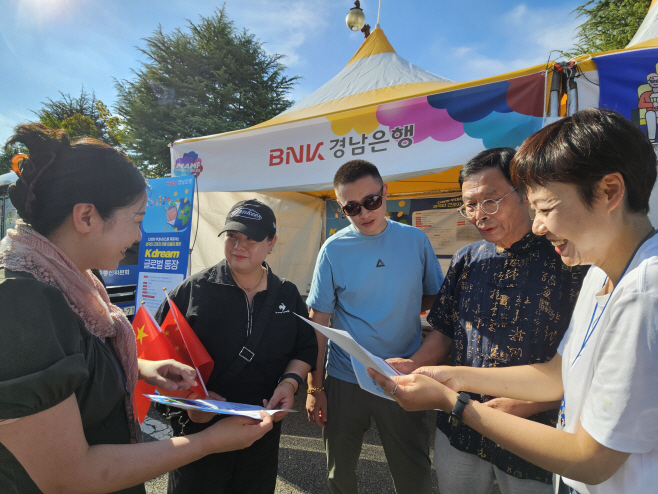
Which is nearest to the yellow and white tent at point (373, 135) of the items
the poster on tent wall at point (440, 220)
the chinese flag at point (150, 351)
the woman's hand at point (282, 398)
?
the poster on tent wall at point (440, 220)

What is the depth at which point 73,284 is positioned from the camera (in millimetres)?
953

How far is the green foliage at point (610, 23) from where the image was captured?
9.85 m

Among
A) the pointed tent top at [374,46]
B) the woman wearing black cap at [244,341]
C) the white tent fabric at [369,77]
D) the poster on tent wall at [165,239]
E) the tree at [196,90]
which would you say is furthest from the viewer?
the tree at [196,90]

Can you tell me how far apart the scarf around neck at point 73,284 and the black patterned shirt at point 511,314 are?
1.34m

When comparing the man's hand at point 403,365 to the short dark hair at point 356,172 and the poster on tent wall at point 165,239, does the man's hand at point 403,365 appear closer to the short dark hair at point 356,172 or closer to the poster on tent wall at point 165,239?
the short dark hair at point 356,172

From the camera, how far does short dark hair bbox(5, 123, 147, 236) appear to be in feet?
2.98

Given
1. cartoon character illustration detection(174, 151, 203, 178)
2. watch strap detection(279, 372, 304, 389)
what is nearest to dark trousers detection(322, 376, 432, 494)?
watch strap detection(279, 372, 304, 389)

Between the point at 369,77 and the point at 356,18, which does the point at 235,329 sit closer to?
the point at 369,77

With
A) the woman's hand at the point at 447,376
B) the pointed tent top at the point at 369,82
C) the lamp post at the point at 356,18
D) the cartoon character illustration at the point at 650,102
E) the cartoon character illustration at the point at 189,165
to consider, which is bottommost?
the woman's hand at the point at 447,376

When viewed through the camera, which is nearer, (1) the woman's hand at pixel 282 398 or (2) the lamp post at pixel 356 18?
(1) the woman's hand at pixel 282 398

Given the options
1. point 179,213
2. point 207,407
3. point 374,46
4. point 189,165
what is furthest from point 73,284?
point 374,46

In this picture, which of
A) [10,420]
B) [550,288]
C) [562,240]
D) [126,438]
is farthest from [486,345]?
[10,420]

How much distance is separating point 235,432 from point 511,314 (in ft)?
3.74

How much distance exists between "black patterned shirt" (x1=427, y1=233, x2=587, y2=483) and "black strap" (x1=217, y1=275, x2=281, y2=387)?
92cm
